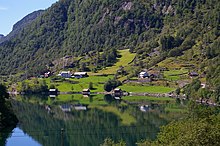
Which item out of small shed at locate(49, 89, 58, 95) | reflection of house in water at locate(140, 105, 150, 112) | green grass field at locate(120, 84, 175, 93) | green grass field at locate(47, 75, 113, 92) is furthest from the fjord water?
green grass field at locate(47, 75, 113, 92)

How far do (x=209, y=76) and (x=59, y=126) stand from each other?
229ft

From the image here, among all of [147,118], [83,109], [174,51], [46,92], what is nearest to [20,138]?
[147,118]

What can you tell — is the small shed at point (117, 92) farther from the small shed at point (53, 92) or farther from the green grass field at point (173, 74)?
the small shed at point (53, 92)

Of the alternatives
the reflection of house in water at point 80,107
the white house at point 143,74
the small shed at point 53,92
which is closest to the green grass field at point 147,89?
the white house at point 143,74

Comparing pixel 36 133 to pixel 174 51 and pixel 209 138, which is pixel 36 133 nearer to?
pixel 209 138

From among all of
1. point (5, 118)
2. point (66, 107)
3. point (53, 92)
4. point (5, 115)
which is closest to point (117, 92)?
point (53, 92)

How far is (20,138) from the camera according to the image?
2874 inches

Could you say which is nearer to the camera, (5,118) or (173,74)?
(5,118)

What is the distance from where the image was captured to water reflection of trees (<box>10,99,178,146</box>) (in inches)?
2894

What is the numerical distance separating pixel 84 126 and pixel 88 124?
243 cm

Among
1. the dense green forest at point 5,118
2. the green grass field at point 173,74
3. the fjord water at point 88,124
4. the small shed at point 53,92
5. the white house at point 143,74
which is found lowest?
the small shed at point 53,92

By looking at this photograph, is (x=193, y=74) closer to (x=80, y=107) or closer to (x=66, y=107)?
(x=80, y=107)

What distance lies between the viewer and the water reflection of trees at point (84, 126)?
241 feet

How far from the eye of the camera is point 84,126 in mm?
90875
